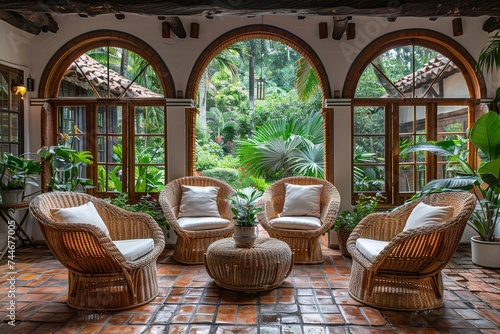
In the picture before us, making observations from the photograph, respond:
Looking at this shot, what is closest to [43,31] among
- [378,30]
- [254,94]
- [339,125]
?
[339,125]

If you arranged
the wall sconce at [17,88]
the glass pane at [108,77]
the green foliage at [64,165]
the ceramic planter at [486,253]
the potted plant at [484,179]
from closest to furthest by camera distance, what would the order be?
1. the potted plant at [484,179]
2. the ceramic planter at [486,253]
3. the green foliage at [64,165]
4. the wall sconce at [17,88]
5. the glass pane at [108,77]

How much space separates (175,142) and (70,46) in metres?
1.92

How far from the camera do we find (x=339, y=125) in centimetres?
498

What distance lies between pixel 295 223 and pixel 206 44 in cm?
268

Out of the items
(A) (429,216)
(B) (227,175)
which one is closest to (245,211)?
(A) (429,216)

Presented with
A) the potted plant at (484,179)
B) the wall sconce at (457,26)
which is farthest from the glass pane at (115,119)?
the wall sconce at (457,26)

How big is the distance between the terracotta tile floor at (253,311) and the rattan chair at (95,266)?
0.09 metres

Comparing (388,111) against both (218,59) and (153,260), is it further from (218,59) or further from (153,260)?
(218,59)

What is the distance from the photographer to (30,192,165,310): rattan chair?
278 cm

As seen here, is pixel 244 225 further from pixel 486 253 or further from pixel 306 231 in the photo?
pixel 486 253

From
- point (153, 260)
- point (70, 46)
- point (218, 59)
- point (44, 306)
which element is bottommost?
point (44, 306)

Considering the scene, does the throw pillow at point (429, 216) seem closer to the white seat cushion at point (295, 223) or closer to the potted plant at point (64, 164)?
the white seat cushion at point (295, 223)

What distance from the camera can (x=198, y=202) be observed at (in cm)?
452

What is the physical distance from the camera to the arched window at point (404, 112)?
5039mm
